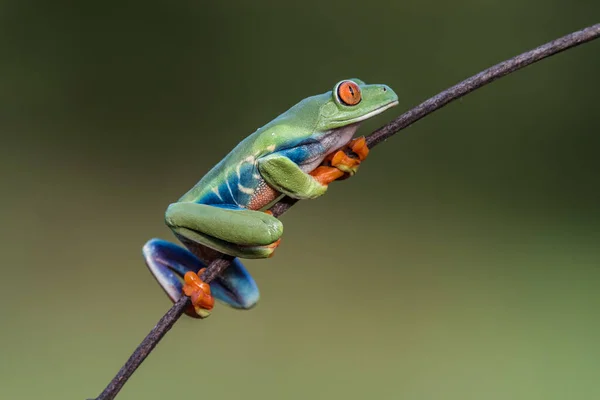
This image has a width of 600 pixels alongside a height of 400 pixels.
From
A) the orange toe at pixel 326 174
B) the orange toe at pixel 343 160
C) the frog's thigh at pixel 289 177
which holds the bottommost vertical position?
the frog's thigh at pixel 289 177

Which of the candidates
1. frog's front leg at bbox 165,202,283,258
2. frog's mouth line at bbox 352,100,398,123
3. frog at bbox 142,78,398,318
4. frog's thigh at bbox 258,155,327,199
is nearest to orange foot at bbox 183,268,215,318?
frog at bbox 142,78,398,318

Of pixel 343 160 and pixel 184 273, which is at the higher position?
pixel 343 160

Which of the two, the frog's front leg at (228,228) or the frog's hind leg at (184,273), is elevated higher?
the frog's front leg at (228,228)

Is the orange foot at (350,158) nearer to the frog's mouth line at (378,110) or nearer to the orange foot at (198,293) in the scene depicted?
the frog's mouth line at (378,110)

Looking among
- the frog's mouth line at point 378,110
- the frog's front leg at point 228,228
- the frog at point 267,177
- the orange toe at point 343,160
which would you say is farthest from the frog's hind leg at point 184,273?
the frog's mouth line at point 378,110

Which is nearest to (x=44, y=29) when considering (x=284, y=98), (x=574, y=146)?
(x=284, y=98)

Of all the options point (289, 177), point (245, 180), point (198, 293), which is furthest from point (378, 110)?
point (198, 293)

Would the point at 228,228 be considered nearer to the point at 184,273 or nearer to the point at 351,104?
the point at 184,273
